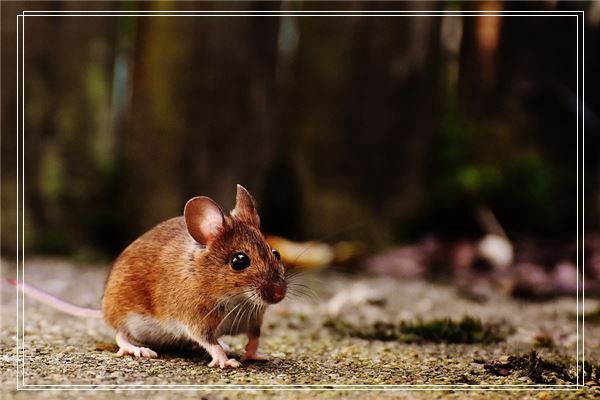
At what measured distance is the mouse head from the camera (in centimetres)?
284

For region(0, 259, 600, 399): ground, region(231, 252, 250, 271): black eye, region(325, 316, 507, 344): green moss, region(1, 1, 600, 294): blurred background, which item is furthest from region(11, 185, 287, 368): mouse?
region(1, 1, 600, 294): blurred background

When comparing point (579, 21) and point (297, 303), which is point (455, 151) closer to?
point (297, 303)

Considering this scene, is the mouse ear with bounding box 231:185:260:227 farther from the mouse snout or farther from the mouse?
the mouse snout

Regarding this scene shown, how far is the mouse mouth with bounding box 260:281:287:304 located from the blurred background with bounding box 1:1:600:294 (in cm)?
263

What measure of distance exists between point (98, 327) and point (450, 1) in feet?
11.8

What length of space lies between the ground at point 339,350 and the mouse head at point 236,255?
1.03 feet

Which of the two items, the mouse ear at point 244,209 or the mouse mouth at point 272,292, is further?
the mouse ear at point 244,209

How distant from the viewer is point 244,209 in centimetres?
301

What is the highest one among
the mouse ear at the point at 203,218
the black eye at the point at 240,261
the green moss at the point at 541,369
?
the mouse ear at the point at 203,218

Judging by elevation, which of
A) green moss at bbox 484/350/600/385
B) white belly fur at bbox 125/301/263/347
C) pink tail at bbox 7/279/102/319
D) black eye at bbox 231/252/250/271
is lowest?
green moss at bbox 484/350/600/385

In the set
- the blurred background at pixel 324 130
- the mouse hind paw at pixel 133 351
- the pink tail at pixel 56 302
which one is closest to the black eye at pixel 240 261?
the mouse hind paw at pixel 133 351

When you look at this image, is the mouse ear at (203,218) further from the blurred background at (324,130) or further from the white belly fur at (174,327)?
the blurred background at (324,130)

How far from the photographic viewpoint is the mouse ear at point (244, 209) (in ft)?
9.83

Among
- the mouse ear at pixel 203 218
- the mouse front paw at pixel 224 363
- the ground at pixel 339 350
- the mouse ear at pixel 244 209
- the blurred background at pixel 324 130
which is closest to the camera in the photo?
the ground at pixel 339 350
